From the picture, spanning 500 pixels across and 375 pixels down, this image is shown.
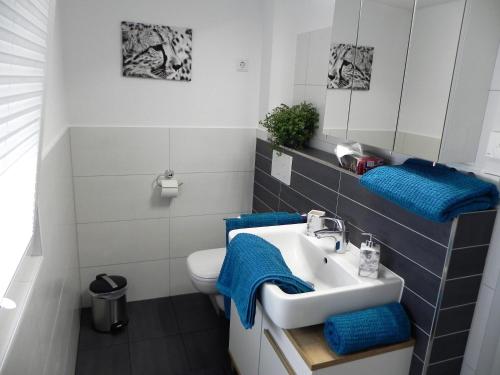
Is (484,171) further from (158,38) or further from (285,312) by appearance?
(158,38)

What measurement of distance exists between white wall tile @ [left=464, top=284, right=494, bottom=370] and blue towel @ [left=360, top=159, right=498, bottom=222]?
1.08ft

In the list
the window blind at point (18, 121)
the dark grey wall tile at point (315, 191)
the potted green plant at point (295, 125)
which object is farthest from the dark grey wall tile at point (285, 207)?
the window blind at point (18, 121)

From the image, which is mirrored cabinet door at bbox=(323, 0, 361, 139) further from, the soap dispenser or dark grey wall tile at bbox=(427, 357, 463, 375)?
dark grey wall tile at bbox=(427, 357, 463, 375)

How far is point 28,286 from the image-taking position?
1.08 metres

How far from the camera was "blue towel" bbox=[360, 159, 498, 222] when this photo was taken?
121cm

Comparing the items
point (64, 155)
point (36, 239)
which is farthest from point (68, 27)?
point (36, 239)

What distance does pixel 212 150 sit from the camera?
271cm

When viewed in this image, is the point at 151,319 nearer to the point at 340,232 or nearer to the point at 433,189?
the point at 340,232

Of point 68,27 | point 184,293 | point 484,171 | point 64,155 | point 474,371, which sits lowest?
point 184,293

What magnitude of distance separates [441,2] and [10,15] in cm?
136

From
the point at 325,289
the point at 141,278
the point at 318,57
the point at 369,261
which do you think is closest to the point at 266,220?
the point at 325,289

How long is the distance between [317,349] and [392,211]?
60cm

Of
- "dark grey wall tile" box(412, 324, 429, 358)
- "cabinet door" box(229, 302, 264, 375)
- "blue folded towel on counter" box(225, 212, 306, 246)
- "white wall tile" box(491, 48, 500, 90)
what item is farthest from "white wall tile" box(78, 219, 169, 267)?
"white wall tile" box(491, 48, 500, 90)

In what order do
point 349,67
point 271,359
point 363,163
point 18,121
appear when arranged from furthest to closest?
point 349,67
point 363,163
point 271,359
point 18,121
